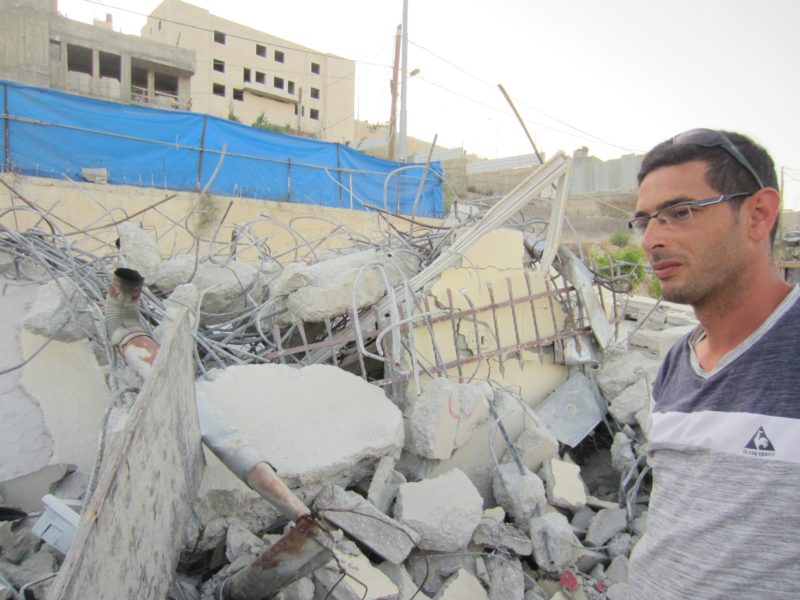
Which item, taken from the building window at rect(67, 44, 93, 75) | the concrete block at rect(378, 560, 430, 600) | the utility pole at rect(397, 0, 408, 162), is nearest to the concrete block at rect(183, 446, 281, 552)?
the concrete block at rect(378, 560, 430, 600)

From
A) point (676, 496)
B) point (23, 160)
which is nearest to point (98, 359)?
point (676, 496)

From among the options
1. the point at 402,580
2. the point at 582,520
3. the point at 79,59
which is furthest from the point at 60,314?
the point at 79,59

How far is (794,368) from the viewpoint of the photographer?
1113 mm

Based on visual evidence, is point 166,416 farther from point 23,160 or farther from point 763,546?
point 23,160

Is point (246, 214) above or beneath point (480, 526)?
above

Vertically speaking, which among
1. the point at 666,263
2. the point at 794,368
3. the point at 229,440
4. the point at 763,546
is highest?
the point at 666,263

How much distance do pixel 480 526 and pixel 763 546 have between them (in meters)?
1.84

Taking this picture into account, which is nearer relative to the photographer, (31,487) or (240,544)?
(240,544)

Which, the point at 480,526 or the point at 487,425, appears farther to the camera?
the point at 487,425

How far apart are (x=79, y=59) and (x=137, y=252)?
27.9 metres

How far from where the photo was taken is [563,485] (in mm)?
3299

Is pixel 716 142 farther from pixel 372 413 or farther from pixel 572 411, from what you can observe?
pixel 572 411

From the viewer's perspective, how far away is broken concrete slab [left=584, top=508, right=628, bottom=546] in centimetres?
320

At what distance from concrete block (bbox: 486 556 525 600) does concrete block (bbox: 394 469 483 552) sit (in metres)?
0.20
